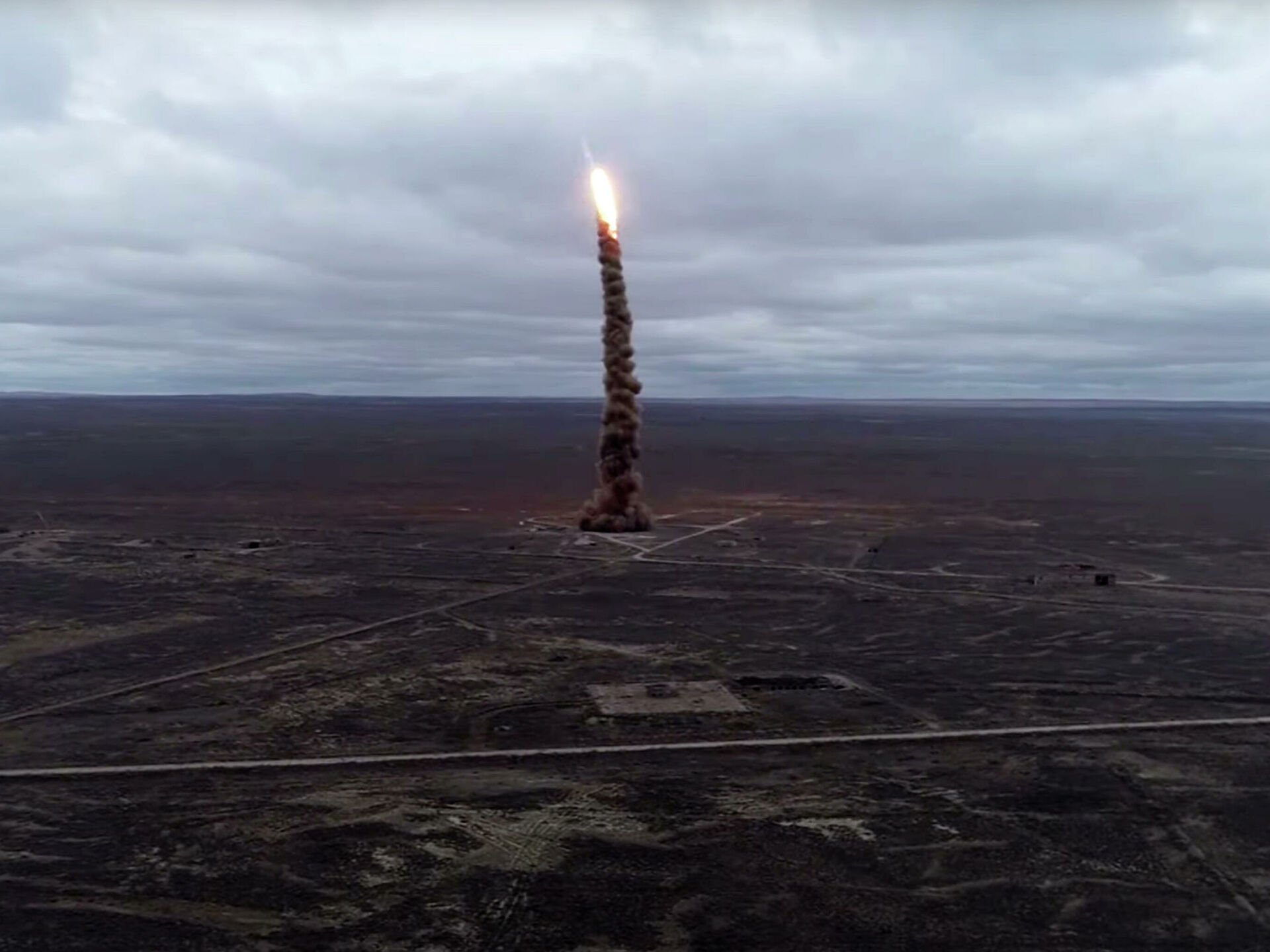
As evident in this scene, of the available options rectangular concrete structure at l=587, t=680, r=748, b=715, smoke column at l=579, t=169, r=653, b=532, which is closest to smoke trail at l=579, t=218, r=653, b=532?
smoke column at l=579, t=169, r=653, b=532

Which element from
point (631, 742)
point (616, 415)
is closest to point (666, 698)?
point (631, 742)

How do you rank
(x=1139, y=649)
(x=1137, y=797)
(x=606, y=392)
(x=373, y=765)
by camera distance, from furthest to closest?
(x=606, y=392) < (x=1139, y=649) < (x=373, y=765) < (x=1137, y=797)

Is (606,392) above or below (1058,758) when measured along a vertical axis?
above

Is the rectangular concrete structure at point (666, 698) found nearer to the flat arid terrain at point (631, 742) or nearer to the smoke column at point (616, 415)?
the flat arid terrain at point (631, 742)

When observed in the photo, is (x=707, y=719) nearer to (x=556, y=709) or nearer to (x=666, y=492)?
(x=556, y=709)

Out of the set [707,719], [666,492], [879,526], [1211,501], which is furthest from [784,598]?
[1211,501]

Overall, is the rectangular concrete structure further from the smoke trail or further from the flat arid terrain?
the smoke trail

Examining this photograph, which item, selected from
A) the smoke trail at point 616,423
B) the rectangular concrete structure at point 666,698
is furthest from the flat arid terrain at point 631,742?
the smoke trail at point 616,423
